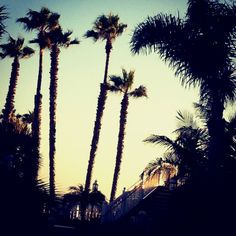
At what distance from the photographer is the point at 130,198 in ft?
54.1

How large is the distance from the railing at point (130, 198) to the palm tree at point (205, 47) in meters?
5.31

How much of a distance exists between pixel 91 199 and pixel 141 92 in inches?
349

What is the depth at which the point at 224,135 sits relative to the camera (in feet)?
36.0

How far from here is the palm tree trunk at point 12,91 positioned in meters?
25.3

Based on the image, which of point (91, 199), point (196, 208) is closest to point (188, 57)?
point (196, 208)

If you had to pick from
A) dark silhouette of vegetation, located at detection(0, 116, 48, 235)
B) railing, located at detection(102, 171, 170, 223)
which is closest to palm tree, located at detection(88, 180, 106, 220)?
railing, located at detection(102, 171, 170, 223)

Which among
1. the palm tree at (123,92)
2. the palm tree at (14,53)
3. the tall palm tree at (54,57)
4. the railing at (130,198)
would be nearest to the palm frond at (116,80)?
the palm tree at (123,92)

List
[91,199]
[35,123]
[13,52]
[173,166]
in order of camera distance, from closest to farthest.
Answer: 1. [173,166]
2. [91,199]
3. [35,123]
4. [13,52]

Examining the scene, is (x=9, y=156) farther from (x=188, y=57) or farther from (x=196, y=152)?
(x=188, y=57)

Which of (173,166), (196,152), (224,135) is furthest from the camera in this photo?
(173,166)

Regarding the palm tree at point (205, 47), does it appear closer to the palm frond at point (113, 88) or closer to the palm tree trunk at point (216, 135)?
the palm tree trunk at point (216, 135)

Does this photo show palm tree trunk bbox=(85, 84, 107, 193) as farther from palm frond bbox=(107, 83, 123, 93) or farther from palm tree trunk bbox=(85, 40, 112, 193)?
palm frond bbox=(107, 83, 123, 93)

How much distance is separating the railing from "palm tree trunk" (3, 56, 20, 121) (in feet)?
37.4

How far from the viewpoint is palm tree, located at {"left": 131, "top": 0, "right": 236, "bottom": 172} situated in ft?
39.0
